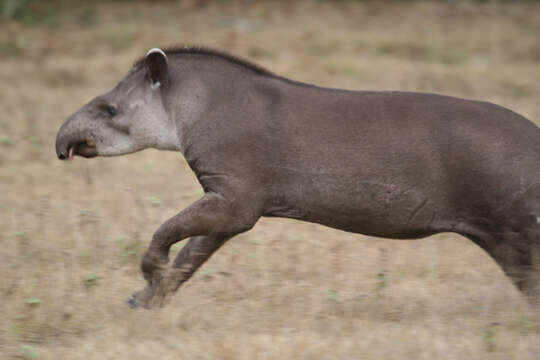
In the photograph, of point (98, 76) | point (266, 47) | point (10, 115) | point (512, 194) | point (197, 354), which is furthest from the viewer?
point (266, 47)

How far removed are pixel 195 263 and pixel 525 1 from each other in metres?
15.3

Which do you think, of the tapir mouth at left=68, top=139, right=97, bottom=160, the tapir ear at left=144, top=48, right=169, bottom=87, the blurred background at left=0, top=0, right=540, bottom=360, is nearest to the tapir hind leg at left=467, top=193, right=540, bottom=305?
the blurred background at left=0, top=0, right=540, bottom=360

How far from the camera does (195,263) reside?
6.29 meters

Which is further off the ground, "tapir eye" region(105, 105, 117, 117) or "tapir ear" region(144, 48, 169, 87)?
"tapir ear" region(144, 48, 169, 87)

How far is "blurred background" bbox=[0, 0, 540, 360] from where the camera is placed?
5289mm

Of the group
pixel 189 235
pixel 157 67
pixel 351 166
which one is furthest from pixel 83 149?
pixel 351 166

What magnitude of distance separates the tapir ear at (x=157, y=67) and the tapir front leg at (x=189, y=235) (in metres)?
0.93

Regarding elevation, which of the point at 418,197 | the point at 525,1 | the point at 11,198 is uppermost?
the point at 525,1

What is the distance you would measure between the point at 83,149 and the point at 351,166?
2025 mm

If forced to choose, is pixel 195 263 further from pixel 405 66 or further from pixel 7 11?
pixel 7 11

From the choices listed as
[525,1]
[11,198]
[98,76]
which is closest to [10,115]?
[98,76]

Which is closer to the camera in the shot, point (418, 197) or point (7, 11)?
point (418, 197)

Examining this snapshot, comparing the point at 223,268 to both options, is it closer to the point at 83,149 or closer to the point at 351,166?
the point at 83,149

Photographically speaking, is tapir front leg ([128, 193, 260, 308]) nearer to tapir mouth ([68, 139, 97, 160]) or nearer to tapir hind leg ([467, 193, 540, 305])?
tapir mouth ([68, 139, 97, 160])
